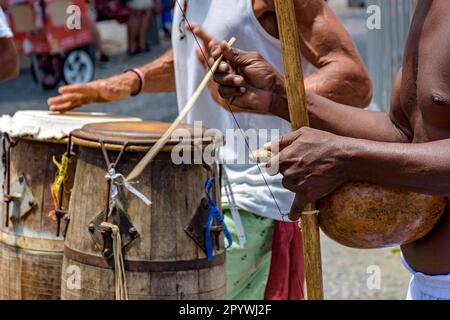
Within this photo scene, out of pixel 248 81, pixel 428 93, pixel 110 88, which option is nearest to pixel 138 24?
pixel 110 88

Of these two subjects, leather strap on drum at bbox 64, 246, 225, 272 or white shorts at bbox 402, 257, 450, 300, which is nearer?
white shorts at bbox 402, 257, 450, 300

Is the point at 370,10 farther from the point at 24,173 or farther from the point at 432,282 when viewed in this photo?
the point at 432,282

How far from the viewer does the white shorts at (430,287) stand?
7.66 feet

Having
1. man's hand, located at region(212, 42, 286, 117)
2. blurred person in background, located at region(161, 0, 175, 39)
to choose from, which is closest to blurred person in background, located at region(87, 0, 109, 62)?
blurred person in background, located at region(161, 0, 175, 39)

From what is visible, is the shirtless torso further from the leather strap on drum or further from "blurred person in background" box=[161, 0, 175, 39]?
"blurred person in background" box=[161, 0, 175, 39]

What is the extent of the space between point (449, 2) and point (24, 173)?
1.91m

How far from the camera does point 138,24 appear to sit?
14.0m

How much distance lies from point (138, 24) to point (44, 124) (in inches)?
→ 421

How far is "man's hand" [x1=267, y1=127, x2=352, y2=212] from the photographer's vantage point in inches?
84.4

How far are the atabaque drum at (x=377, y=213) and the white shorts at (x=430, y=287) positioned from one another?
164 millimetres

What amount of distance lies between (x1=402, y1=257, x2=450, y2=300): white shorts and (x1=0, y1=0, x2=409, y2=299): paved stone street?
2.48 metres

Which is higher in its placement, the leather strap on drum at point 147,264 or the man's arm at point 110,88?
the man's arm at point 110,88

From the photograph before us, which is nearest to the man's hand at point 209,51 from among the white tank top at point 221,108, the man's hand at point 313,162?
the white tank top at point 221,108

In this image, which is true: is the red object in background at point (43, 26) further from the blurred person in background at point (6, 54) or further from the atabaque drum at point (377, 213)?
the atabaque drum at point (377, 213)
